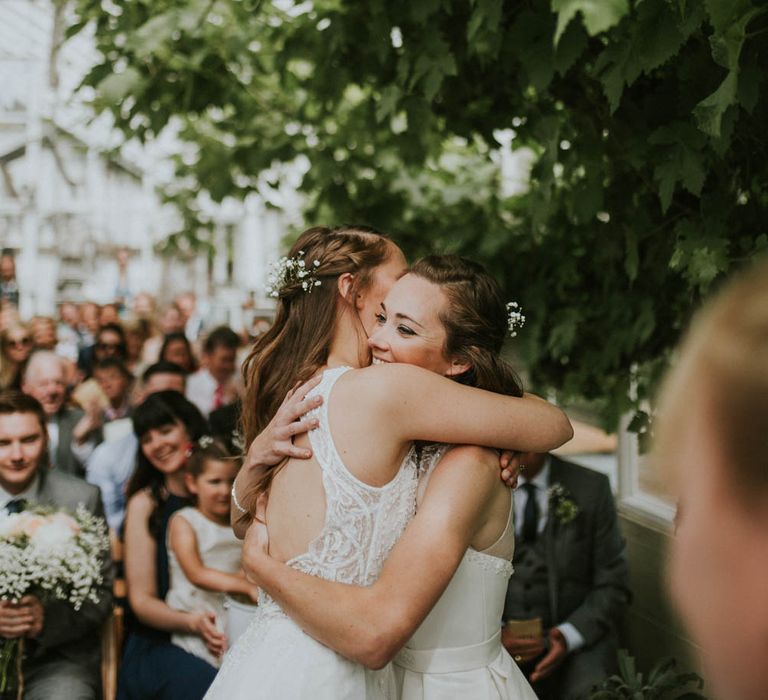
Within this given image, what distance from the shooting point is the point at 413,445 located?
1.96m

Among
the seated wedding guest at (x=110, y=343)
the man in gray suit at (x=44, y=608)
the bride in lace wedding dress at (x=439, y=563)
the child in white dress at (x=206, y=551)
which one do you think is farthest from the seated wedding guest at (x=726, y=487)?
the seated wedding guest at (x=110, y=343)

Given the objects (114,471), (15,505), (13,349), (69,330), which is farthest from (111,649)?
(69,330)

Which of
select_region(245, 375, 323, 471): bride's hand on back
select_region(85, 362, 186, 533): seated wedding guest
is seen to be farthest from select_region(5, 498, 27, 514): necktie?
select_region(245, 375, 323, 471): bride's hand on back

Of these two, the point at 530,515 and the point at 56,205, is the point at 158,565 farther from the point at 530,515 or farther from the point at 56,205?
the point at 56,205

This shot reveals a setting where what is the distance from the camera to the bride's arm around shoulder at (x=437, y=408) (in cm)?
181

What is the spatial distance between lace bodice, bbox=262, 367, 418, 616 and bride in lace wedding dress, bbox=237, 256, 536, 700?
0.04m

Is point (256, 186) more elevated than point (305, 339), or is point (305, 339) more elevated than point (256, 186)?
point (256, 186)

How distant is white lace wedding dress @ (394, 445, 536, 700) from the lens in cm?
199

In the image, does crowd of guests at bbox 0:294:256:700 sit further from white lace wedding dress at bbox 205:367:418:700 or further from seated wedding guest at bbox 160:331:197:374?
seated wedding guest at bbox 160:331:197:374

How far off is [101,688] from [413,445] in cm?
233

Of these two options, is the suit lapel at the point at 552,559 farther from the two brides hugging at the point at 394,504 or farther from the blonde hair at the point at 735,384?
the blonde hair at the point at 735,384

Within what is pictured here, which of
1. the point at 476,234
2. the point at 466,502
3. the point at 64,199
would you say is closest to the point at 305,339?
the point at 466,502

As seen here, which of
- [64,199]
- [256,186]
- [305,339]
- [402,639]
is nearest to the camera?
[402,639]

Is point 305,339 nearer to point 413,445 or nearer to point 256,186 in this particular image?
point 413,445
